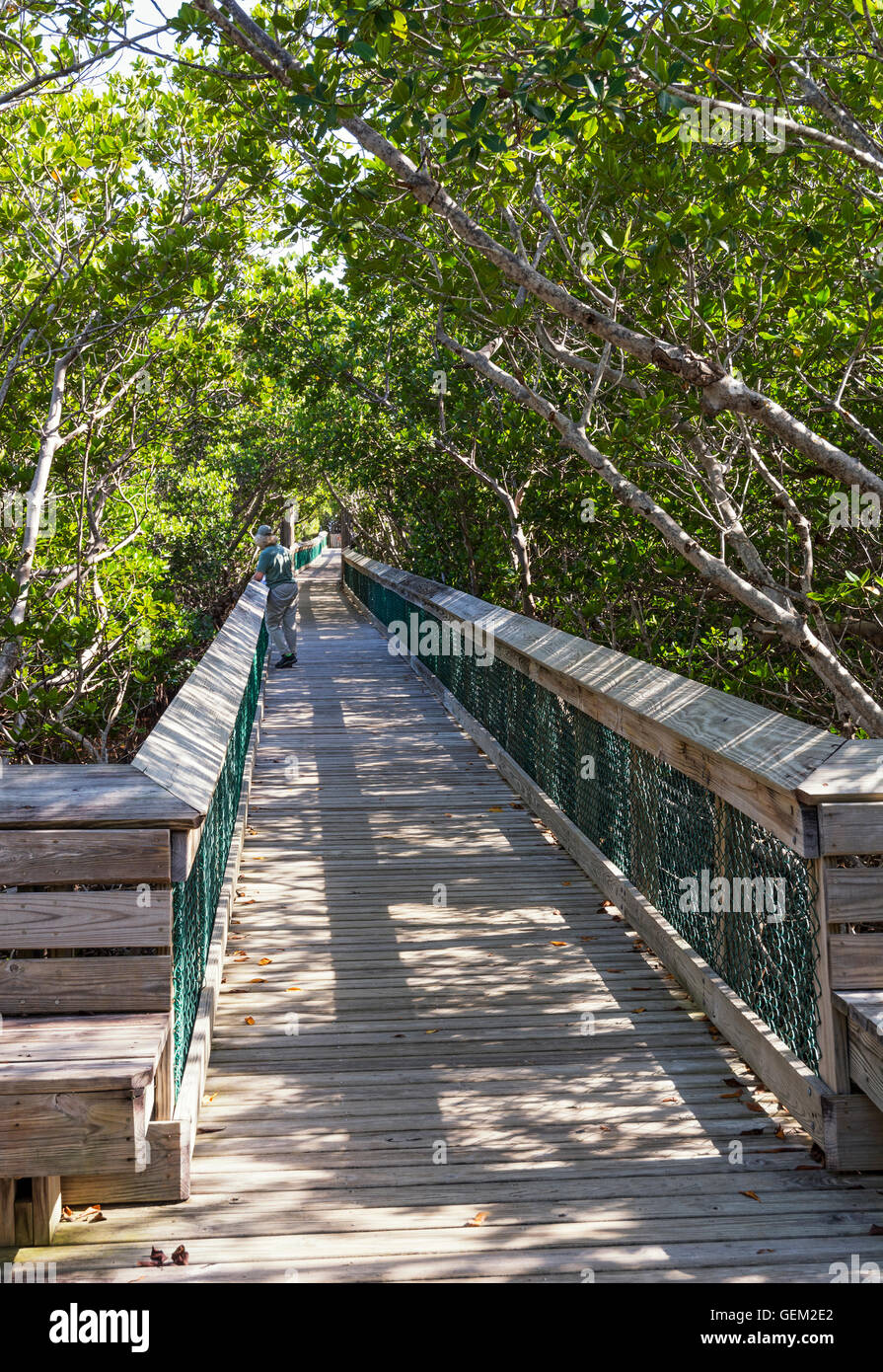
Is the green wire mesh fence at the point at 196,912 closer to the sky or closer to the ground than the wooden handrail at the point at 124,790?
closer to the ground

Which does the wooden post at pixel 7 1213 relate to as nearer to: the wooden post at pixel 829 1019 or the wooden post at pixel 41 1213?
the wooden post at pixel 41 1213

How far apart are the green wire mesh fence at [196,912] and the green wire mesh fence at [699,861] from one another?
1.75 meters

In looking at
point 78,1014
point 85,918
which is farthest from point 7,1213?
point 85,918

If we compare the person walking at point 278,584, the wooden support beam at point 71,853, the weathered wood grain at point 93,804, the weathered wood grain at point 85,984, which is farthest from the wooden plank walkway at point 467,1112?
the person walking at point 278,584

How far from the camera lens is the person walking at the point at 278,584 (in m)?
12.4

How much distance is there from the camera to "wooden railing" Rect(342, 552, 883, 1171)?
9.93 ft

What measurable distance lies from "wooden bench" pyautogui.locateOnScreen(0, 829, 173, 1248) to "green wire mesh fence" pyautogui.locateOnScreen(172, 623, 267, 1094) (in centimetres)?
16

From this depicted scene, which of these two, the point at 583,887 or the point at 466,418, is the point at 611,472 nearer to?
the point at 583,887

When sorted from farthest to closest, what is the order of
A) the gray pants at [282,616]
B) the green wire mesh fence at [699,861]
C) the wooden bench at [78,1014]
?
the gray pants at [282,616] < the green wire mesh fence at [699,861] < the wooden bench at [78,1014]

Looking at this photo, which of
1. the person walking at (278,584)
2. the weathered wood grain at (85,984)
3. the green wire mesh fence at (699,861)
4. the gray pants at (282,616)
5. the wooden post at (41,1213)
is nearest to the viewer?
the wooden post at (41,1213)

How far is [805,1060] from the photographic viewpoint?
3.52 meters

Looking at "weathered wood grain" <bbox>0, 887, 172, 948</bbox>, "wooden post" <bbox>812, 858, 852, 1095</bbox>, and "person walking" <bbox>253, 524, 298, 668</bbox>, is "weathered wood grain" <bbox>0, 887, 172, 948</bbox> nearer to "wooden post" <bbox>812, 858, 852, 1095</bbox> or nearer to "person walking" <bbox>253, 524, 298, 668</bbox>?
"wooden post" <bbox>812, 858, 852, 1095</bbox>

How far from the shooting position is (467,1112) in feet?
11.4
